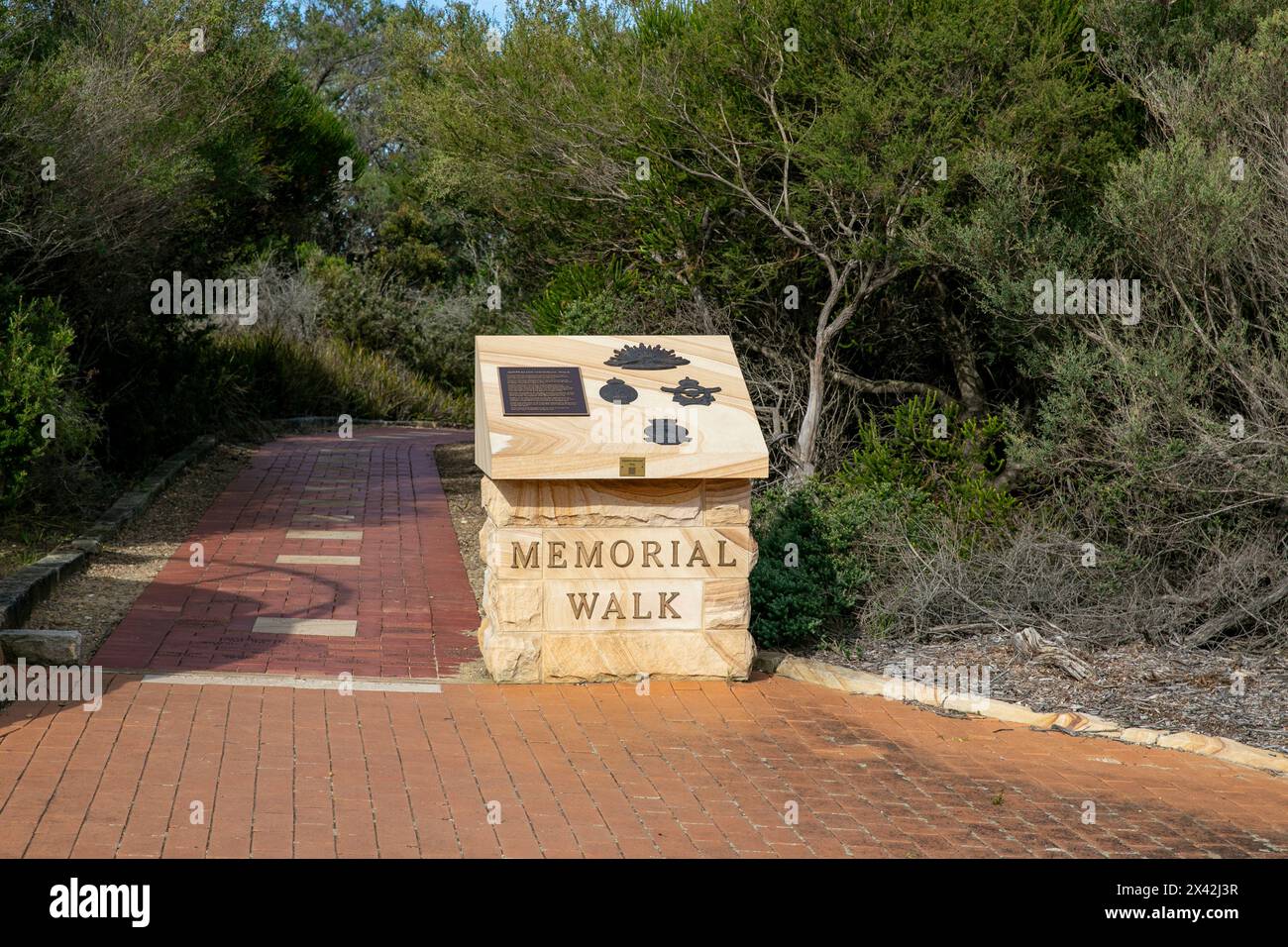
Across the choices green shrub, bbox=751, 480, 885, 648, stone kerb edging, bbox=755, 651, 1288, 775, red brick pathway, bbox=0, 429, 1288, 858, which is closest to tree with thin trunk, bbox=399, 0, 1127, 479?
green shrub, bbox=751, 480, 885, 648

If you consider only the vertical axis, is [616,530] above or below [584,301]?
below

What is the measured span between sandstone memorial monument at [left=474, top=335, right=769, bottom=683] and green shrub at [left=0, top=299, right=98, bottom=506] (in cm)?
434

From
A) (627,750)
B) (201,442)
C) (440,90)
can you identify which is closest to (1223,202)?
(627,750)

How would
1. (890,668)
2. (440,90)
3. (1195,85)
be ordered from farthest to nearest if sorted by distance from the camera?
1. (440,90)
2. (1195,85)
3. (890,668)

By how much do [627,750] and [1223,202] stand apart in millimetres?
5157

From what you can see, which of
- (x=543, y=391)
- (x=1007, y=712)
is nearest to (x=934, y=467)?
(x=1007, y=712)

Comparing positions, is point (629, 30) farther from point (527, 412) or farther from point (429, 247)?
point (429, 247)

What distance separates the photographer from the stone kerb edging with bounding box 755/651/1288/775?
641 cm

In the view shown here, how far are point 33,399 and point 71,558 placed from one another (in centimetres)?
135

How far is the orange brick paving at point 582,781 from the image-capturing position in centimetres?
508

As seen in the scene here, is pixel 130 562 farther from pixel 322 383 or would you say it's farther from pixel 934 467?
pixel 322 383

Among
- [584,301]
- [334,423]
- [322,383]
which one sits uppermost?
[584,301]

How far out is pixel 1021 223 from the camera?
9.74 m

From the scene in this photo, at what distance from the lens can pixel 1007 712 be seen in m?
7.05
